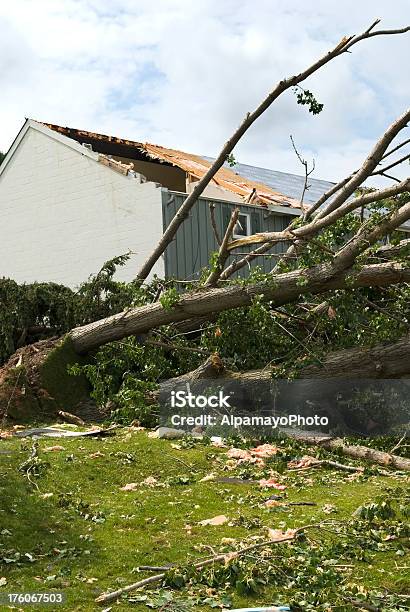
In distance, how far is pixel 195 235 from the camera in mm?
15000

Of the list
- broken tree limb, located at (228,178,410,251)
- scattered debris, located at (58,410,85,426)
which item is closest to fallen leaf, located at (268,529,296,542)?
broken tree limb, located at (228,178,410,251)

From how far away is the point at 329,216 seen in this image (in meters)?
8.40

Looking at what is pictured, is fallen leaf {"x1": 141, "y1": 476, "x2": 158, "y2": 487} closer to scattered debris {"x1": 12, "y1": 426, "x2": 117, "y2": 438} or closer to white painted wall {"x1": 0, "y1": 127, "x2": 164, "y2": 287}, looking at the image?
scattered debris {"x1": 12, "y1": 426, "x2": 117, "y2": 438}

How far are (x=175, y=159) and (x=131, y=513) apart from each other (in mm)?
12157

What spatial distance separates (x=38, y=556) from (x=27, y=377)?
5.11 metres

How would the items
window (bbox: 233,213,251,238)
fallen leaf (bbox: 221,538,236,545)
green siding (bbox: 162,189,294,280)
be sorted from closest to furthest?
fallen leaf (bbox: 221,538,236,545) → green siding (bbox: 162,189,294,280) → window (bbox: 233,213,251,238)

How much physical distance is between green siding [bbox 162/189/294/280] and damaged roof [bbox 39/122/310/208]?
0.54 meters

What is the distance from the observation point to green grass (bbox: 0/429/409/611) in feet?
13.8

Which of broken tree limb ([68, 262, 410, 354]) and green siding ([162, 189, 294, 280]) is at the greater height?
green siding ([162, 189, 294, 280])

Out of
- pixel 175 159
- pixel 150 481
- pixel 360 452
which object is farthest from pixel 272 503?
pixel 175 159

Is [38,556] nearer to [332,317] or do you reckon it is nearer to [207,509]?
[207,509]

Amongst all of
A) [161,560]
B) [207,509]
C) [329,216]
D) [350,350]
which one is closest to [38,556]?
[161,560]

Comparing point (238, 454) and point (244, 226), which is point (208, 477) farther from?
point (244, 226)

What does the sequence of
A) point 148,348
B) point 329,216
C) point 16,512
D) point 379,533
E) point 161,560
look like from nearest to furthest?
point 161,560 < point 379,533 < point 16,512 < point 329,216 < point 148,348
